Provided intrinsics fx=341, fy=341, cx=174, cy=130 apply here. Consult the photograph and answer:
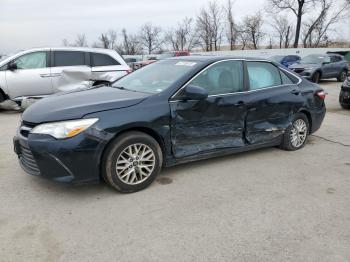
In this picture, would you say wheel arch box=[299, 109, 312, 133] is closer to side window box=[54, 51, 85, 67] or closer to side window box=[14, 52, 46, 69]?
side window box=[54, 51, 85, 67]

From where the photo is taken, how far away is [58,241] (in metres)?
2.92

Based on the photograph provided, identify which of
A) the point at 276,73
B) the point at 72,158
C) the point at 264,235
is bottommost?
the point at 264,235

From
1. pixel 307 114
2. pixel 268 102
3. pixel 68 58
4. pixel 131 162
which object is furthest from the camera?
pixel 68 58

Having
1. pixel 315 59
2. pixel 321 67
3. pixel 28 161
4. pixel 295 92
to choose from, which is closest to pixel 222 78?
pixel 295 92

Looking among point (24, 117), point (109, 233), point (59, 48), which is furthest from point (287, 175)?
point (59, 48)

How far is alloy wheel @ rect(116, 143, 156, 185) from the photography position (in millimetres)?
3740

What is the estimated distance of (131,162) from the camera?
3.79 meters

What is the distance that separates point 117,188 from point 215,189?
114 centimetres

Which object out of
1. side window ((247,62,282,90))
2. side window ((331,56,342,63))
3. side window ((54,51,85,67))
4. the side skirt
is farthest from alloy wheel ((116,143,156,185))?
A: side window ((331,56,342,63))

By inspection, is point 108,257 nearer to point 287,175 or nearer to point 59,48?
point 287,175

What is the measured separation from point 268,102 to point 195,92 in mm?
1490

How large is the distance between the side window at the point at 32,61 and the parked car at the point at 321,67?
39.4 feet

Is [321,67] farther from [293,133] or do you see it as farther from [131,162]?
[131,162]

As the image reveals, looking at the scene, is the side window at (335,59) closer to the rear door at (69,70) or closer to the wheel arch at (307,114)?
the rear door at (69,70)
